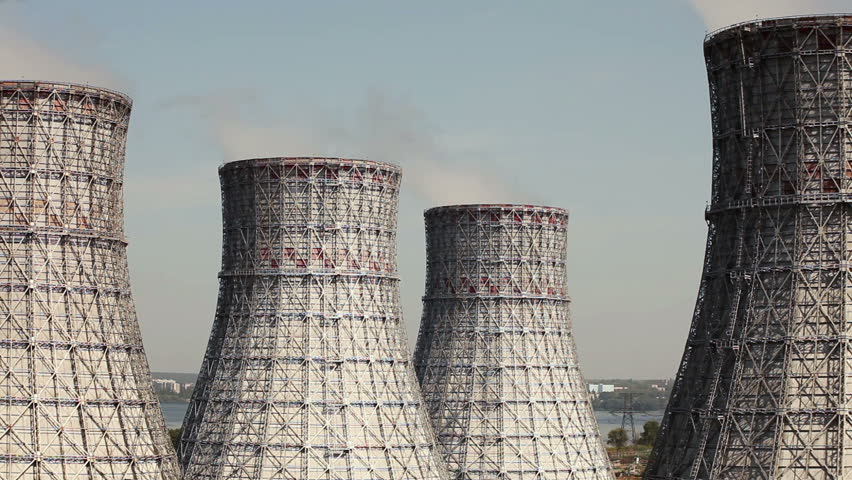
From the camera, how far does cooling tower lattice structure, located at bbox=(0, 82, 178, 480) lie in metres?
58.9

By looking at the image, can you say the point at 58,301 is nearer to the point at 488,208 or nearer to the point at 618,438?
the point at 488,208

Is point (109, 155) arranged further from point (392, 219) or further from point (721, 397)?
point (721, 397)

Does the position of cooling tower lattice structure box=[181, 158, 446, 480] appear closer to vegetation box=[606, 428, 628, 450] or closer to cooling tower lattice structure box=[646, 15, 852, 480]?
cooling tower lattice structure box=[646, 15, 852, 480]

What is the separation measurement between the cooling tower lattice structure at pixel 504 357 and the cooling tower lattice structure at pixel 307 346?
15.4 m

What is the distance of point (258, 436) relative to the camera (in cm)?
6544

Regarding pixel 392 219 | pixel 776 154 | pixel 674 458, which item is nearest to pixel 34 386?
pixel 392 219

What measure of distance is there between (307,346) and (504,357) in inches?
826

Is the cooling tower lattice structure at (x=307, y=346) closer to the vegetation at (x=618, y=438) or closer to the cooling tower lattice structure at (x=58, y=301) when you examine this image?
the cooling tower lattice structure at (x=58, y=301)

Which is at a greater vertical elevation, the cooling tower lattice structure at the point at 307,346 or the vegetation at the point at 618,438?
the cooling tower lattice structure at the point at 307,346

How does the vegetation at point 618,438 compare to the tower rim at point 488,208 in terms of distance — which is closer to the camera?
the tower rim at point 488,208

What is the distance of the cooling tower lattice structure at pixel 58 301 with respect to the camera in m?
58.9

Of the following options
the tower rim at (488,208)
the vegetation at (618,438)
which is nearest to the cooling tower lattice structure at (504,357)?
the tower rim at (488,208)

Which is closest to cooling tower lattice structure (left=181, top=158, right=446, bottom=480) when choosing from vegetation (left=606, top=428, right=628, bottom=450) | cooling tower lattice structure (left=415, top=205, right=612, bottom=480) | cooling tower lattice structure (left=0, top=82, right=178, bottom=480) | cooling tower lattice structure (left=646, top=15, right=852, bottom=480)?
cooling tower lattice structure (left=0, top=82, right=178, bottom=480)

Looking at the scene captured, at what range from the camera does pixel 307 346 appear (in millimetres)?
65875
